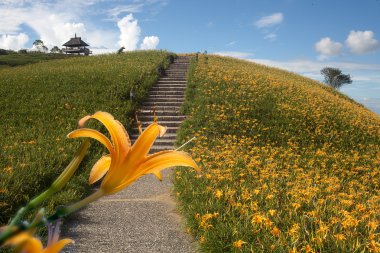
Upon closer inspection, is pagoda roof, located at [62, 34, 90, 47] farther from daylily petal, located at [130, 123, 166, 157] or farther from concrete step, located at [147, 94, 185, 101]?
daylily petal, located at [130, 123, 166, 157]

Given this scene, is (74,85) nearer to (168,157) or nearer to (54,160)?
(54,160)

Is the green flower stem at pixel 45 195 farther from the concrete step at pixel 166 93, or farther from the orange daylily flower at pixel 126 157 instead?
the concrete step at pixel 166 93

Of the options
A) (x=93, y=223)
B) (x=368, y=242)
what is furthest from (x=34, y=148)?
(x=368, y=242)

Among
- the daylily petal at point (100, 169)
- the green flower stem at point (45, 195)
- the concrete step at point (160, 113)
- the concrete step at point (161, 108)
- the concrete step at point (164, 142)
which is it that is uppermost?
the green flower stem at point (45, 195)

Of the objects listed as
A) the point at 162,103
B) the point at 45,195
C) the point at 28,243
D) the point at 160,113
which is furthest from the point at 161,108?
the point at 28,243

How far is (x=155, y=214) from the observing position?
20.2 feet

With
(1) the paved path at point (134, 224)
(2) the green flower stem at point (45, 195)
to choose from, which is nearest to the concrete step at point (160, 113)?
(1) the paved path at point (134, 224)

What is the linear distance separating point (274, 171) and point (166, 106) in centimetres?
890

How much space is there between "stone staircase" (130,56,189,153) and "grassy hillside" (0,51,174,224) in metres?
0.46

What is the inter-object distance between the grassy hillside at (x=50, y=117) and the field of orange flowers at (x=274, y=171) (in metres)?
2.44

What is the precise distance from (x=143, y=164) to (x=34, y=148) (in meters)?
8.04

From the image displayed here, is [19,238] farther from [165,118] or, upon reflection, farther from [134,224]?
[165,118]

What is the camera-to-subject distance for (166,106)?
15.1m

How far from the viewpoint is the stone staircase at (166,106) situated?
12009 millimetres
